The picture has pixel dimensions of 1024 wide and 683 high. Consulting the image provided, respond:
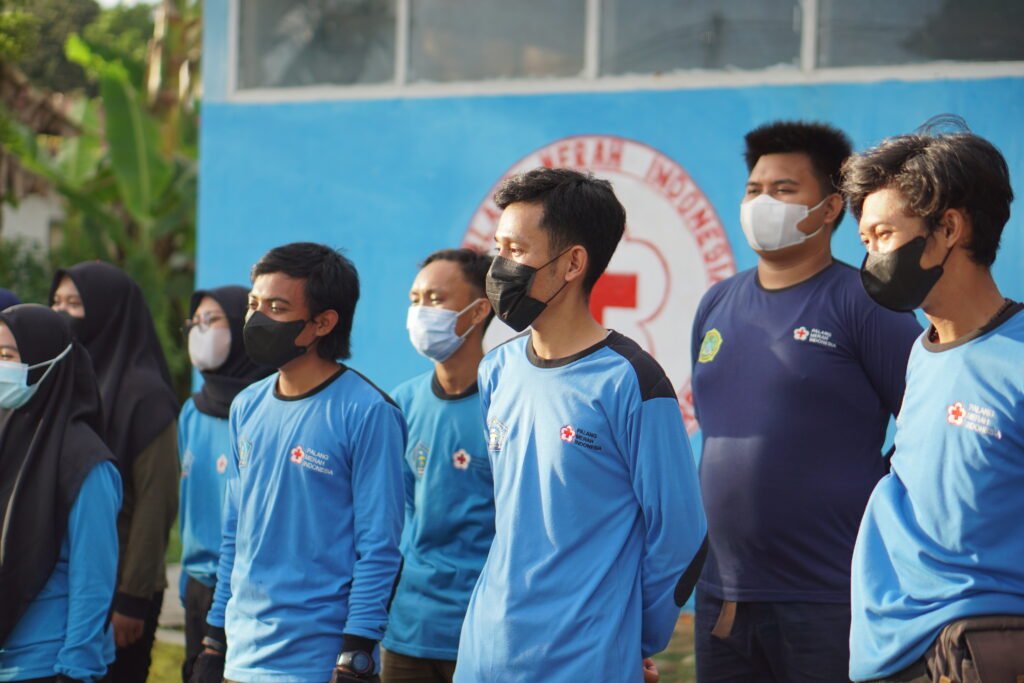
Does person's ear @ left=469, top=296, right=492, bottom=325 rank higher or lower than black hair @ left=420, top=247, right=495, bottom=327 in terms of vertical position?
lower

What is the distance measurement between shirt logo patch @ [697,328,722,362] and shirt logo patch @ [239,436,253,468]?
131cm

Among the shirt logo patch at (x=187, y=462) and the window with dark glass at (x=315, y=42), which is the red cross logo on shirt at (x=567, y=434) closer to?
the shirt logo patch at (x=187, y=462)

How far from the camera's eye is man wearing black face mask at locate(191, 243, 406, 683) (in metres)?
3.47

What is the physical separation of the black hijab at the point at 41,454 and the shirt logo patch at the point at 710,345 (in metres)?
1.75

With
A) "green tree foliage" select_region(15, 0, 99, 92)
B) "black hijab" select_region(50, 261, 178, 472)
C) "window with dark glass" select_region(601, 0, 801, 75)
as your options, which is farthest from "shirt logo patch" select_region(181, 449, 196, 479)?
"green tree foliage" select_region(15, 0, 99, 92)

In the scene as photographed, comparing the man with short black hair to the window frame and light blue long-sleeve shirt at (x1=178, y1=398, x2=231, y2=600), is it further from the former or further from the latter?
the window frame

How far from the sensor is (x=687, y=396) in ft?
21.5

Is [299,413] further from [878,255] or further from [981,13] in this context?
[981,13]

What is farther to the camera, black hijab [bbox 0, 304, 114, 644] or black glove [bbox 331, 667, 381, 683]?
black hijab [bbox 0, 304, 114, 644]

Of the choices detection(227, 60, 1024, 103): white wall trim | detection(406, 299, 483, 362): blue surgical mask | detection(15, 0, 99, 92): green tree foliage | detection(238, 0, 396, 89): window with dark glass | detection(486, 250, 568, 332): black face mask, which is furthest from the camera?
detection(15, 0, 99, 92): green tree foliage

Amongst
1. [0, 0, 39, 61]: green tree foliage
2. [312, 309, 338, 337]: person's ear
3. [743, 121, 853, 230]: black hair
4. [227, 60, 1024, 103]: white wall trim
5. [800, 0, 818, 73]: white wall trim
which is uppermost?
[0, 0, 39, 61]: green tree foliage

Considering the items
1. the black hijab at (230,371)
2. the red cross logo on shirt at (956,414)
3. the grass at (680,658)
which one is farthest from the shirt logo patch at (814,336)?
the grass at (680,658)

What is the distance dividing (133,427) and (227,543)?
100 cm

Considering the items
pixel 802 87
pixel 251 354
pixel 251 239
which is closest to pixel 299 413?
pixel 251 354
